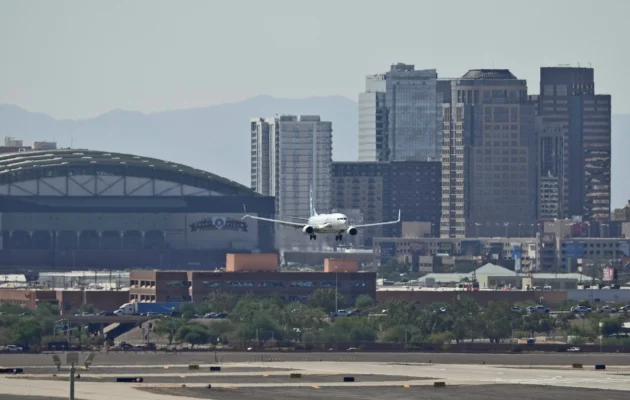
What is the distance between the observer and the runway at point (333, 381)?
15550 cm

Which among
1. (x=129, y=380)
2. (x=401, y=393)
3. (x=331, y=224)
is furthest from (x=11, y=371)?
(x=401, y=393)

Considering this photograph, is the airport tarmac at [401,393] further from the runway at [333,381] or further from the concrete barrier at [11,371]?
the concrete barrier at [11,371]

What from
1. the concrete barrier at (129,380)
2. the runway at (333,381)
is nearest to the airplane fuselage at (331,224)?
the runway at (333,381)

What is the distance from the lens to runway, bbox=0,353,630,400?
156 m

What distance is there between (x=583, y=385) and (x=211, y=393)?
31.0 m

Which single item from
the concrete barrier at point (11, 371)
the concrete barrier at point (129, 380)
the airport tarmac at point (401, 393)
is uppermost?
the concrete barrier at point (11, 371)

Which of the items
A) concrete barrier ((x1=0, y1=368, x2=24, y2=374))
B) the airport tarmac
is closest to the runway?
→ the airport tarmac

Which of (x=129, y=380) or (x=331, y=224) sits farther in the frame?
(x=331, y=224)

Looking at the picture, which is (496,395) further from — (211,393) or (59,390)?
(59,390)

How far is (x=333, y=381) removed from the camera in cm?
16900

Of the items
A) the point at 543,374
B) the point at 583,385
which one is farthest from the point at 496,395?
the point at 543,374

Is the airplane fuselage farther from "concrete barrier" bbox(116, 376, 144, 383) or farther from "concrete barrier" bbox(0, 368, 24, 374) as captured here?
"concrete barrier" bbox(0, 368, 24, 374)

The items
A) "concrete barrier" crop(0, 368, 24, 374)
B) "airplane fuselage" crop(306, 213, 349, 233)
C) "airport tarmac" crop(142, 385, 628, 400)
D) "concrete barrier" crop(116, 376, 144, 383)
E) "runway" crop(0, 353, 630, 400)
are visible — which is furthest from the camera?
"airplane fuselage" crop(306, 213, 349, 233)

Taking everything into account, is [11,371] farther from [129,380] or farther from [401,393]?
[401,393]
